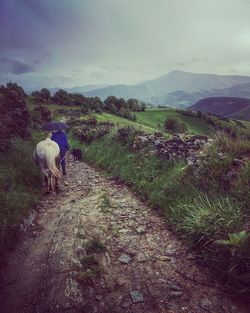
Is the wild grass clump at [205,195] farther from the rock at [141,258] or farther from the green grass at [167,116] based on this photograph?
the green grass at [167,116]

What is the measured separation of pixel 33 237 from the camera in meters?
7.55

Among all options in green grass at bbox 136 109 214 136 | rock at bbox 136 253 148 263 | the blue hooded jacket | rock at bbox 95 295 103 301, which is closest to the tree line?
green grass at bbox 136 109 214 136

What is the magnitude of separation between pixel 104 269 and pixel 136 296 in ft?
3.27

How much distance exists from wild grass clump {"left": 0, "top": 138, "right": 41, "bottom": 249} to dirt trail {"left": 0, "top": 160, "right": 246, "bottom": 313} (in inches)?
22.7

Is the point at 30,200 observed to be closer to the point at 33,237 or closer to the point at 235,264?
the point at 33,237

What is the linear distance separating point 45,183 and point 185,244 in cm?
670

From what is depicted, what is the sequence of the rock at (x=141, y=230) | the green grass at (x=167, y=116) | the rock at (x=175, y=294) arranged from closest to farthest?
the rock at (x=175, y=294), the rock at (x=141, y=230), the green grass at (x=167, y=116)

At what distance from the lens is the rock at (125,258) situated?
6.31m

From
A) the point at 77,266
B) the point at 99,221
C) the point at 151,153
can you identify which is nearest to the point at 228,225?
the point at 77,266

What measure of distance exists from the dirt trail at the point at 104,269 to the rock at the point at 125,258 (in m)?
0.02

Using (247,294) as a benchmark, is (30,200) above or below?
above

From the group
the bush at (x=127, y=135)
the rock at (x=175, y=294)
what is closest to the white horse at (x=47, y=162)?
the bush at (x=127, y=135)

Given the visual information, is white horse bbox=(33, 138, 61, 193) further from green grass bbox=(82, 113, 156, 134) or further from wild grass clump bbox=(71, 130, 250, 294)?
green grass bbox=(82, 113, 156, 134)

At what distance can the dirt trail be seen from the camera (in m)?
4.98
